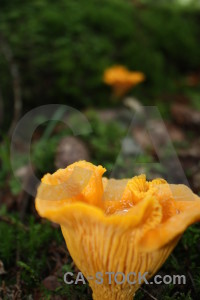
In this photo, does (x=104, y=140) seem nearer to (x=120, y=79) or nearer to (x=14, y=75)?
(x=120, y=79)

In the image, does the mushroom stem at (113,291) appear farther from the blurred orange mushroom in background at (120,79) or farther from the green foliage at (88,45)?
the blurred orange mushroom in background at (120,79)

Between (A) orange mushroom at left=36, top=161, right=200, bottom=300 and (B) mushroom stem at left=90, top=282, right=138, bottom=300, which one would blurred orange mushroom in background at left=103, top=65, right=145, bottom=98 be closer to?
(A) orange mushroom at left=36, top=161, right=200, bottom=300

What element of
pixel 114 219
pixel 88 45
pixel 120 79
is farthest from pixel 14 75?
pixel 114 219

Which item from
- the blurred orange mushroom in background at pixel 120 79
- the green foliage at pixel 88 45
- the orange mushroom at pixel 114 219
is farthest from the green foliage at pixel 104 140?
the orange mushroom at pixel 114 219

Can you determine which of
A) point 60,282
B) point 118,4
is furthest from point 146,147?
point 118,4

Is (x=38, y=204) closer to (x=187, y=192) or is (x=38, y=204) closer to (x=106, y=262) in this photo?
(x=106, y=262)
